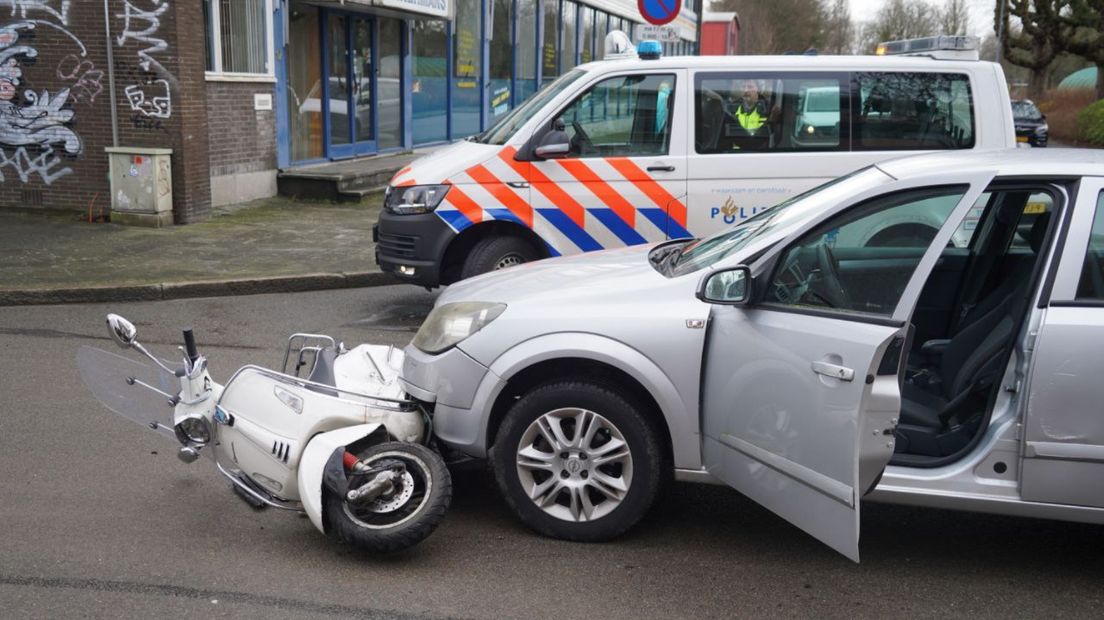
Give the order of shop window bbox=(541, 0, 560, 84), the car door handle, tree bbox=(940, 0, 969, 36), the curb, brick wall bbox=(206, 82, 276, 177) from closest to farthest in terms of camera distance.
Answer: the car door handle, the curb, brick wall bbox=(206, 82, 276, 177), shop window bbox=(541, 0, 560, 84), tree bbox=(940, 0, 969, 36)

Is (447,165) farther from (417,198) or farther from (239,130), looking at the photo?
(239,130)

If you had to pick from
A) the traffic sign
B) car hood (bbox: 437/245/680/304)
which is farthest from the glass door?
car hood (bbox: 437/245/680/304)

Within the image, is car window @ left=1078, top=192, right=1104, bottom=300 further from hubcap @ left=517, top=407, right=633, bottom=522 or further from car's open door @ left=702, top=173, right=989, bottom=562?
hubcap @ left=517, top=407, right=633, bottom=522

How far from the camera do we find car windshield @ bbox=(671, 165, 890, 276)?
439 cm

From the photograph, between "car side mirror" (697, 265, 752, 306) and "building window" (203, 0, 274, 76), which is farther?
"building window" (203, 0, 274, 76)

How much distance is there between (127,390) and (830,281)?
2947 millimetres

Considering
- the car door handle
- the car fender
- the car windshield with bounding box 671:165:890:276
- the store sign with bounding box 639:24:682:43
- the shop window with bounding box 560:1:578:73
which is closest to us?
the car door handle

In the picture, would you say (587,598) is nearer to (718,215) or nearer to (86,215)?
(718,215)

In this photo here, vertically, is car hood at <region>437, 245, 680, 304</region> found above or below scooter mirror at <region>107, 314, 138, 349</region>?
above

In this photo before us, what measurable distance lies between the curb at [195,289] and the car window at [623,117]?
2.41 meters

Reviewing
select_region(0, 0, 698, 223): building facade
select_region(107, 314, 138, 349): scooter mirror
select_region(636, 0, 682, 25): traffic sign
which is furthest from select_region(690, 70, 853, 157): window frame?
select_region(0, 0, 698, 223): building facade

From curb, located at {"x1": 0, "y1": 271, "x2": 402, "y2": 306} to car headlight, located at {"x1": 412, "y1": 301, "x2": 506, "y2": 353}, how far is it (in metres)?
5.07

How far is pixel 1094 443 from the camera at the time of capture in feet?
12.4

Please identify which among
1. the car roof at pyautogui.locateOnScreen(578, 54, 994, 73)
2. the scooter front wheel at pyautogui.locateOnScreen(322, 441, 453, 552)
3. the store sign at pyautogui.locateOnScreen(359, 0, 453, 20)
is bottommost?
the scooter front wheel at pyautogui.locateOnScreen(322, 441, 453, 552)
